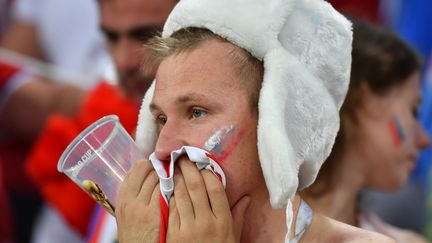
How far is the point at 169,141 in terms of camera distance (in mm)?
2287

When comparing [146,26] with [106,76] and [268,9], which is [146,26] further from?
[268,9]

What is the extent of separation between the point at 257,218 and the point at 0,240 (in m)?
2.05

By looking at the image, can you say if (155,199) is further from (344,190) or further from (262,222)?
(344,190)

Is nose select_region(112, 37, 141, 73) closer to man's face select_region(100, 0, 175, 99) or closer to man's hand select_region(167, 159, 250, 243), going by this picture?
man's face select_region(100, 0, 175, 99)

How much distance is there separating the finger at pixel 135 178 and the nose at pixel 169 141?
66mm

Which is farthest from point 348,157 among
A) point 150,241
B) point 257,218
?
point 150,241

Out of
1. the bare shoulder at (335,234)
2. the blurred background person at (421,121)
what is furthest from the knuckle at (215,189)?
the blurred background person at (421,121)

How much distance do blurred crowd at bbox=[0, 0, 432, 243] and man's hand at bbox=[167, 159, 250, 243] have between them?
3.43 feet

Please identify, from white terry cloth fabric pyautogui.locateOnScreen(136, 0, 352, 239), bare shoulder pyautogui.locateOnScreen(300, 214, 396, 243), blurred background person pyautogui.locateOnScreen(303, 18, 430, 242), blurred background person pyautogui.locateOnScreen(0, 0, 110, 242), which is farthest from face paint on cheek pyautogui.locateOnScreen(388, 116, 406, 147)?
blurred background person pyautogui.locateOnScreen(0, 0, 110, 242)

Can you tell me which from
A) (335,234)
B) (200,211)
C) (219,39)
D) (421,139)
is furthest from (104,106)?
(200,211)

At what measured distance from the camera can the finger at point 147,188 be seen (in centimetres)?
232

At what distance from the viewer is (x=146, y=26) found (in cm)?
416

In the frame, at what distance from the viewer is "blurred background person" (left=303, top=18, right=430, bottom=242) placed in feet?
11.2

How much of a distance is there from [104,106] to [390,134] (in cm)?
139
